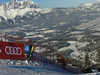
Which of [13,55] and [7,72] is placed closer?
[7,72]

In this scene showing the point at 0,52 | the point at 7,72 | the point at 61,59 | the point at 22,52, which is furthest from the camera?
the point at 61,59

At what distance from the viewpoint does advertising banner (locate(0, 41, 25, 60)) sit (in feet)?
49.6

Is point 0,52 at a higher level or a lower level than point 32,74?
higher

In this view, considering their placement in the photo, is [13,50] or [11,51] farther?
[13,50]

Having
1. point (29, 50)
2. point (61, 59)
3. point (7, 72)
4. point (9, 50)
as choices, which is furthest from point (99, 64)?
point (7, 72)

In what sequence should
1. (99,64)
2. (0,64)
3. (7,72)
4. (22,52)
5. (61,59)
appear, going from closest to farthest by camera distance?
1. (7,72)
2. (0,64)
3. (22,52)
4. (61,59)
5. (99,64)

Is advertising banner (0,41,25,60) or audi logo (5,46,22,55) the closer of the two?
advertising banner (0,41,25,60)

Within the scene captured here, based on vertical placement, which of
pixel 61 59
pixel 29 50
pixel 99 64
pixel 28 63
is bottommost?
pixel 99 64

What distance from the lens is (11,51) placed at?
50.8ft

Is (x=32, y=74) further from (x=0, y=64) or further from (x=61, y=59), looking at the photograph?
(x=61, y=59)

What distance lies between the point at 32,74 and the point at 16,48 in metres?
3.64

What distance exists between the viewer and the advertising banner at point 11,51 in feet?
49.6

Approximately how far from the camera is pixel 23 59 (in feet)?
53.3

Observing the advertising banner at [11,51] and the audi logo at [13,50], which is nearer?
the advertising banner at [11,51]
